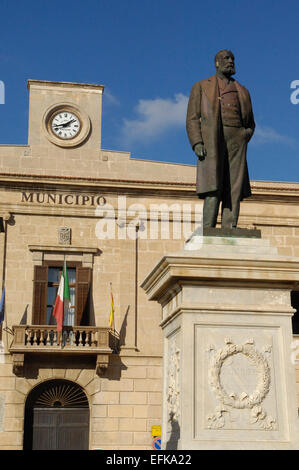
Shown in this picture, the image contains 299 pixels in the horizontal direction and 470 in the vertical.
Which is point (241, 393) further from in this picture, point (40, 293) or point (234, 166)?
point (40, 293)

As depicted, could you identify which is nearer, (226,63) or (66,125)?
(226,63)

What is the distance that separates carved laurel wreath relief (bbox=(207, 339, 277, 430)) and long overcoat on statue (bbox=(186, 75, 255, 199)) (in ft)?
5.15

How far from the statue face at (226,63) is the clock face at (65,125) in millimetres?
17821

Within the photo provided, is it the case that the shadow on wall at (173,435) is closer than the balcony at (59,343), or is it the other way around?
the shadow on wall at (173,435)

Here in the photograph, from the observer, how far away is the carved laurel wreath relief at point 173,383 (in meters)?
6.25

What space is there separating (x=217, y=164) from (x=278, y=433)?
248 centimetres

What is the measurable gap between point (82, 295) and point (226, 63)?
52.2 ft

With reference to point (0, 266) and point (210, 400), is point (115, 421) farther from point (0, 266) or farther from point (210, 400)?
point (210, 400)

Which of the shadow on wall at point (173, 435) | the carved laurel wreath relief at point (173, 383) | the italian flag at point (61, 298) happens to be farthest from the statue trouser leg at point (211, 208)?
the italian flag at point (61, 298)

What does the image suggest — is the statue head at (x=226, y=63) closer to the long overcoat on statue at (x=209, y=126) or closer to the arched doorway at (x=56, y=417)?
the long overcoat on statue at (x=209, y=126)

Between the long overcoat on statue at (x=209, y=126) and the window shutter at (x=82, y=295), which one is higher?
the window shutter at (x=82, y=295)

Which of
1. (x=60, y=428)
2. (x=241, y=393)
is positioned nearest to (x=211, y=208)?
(x=241, y=393)

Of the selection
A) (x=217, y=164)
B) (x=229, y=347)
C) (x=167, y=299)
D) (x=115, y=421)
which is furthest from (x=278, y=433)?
(x=115, y=421)

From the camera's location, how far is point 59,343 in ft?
70.3
